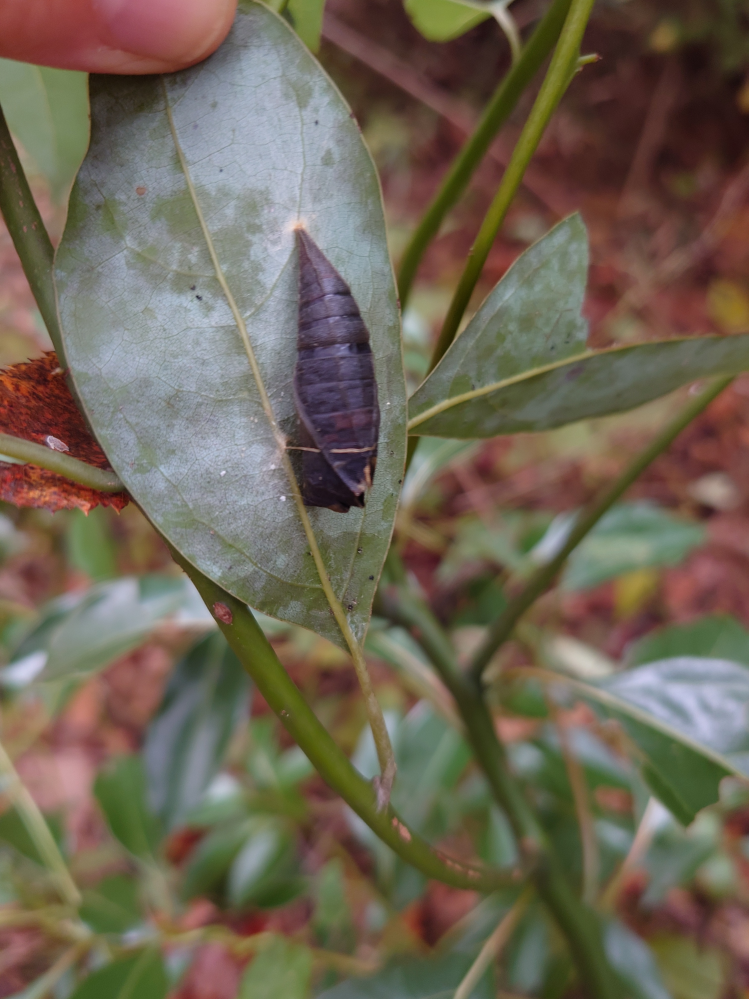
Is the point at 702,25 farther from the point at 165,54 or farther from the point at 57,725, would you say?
the point at 57,725

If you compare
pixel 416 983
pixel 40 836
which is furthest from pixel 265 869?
pixel 416 983

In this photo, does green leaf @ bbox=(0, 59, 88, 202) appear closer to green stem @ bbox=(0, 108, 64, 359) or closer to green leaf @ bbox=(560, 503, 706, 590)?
green stem @ bbox=(0, 108, 64, 359)

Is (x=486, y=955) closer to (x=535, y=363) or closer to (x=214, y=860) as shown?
(x=535, y=363)

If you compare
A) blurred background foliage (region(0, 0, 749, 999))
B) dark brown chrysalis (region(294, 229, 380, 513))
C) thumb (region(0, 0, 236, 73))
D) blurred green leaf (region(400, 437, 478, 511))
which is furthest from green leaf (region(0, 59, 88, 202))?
blurred green leaf (region(400, 437, 478, 511))

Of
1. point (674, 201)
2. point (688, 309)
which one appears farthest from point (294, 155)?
point (674, 201)

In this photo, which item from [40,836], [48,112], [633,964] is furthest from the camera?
[40,836]
